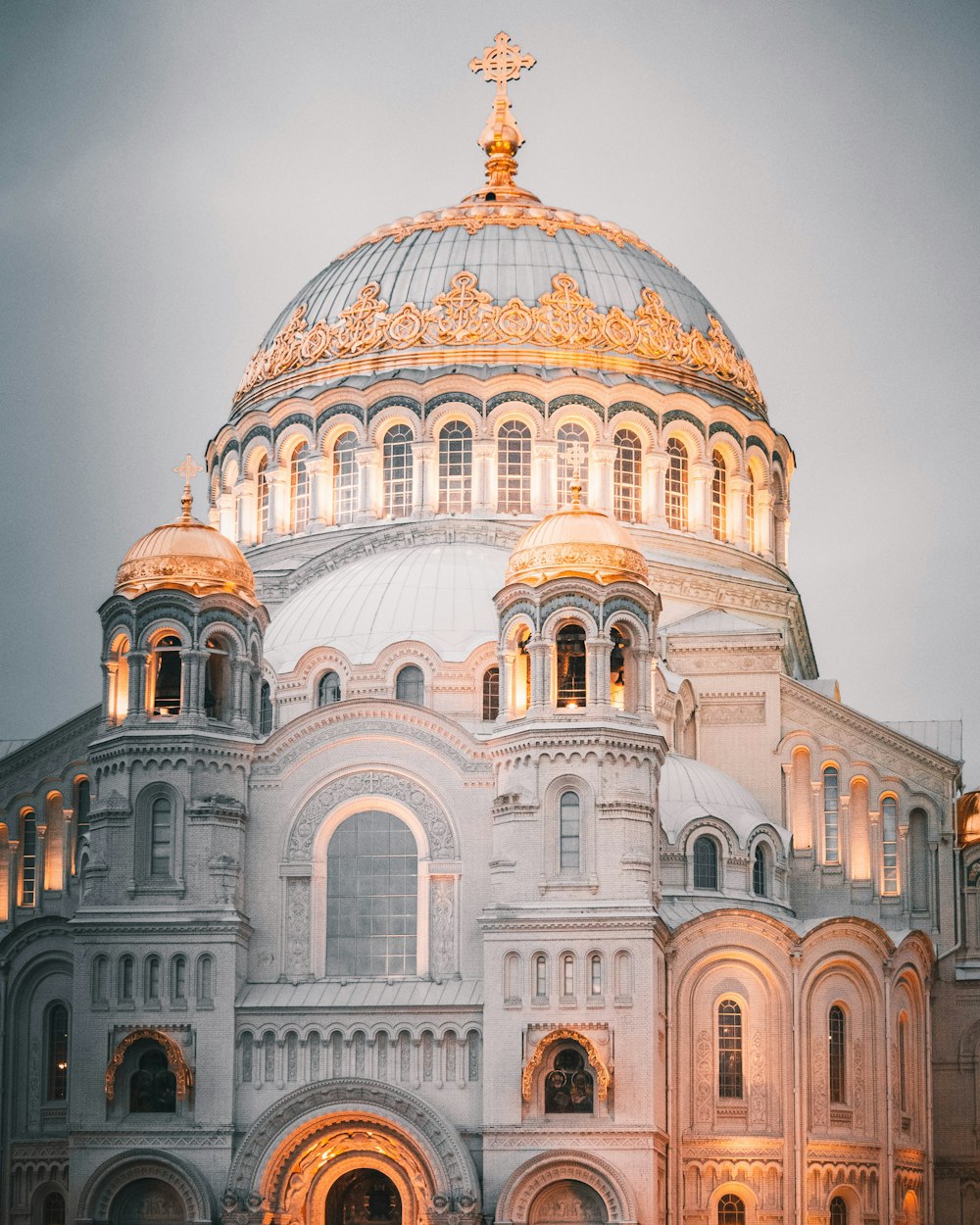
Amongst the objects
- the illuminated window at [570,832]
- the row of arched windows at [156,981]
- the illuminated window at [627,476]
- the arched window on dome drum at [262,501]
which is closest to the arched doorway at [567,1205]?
the illuminated window at [570,832]

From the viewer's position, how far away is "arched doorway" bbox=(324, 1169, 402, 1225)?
1970 inches

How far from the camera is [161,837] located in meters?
51.2

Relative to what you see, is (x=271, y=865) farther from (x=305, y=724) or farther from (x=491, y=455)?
(x=491, y=455)

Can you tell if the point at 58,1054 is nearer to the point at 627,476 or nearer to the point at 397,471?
the point at 397,471

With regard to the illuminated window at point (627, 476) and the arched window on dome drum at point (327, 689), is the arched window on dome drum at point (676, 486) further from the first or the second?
the arched window on dome drum at point (327, 689)

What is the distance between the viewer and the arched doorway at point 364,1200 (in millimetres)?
50031

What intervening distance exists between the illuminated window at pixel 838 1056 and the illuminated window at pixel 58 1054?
1420cm

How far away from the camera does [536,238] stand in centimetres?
6494

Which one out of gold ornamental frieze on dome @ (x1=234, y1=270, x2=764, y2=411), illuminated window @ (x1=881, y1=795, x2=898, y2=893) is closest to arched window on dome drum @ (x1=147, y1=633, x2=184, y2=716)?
gold ornamental frieze on dome @ (x1=234, y1=270, x2=764, y2=411)

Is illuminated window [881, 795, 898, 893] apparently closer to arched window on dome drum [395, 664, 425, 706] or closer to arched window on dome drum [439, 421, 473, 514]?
arched window on dome drum [395, 664, 425, 706]

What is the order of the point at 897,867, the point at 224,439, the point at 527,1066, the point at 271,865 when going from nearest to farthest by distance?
the point at 527,1066 < the point at 271,865 < the point at 897,867 < the point at 224,439

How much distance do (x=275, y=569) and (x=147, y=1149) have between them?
16.3 metres

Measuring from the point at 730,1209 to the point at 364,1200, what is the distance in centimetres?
648

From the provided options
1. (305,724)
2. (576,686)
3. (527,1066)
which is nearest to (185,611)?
(305,724)
